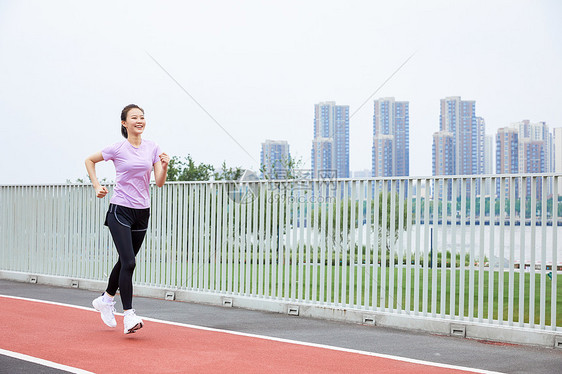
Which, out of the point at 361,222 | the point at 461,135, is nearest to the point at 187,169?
the point at 461,135

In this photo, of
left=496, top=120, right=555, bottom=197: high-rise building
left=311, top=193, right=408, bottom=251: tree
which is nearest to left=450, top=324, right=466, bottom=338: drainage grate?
left=311, top=193, right=408, bottom=251: tree

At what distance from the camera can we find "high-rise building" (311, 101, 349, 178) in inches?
1833

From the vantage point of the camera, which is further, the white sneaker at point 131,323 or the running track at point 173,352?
the white sneaker at point 131,323

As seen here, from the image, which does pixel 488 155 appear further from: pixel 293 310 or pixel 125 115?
pixel 125 115

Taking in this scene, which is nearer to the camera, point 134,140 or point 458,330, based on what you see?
point 134,140

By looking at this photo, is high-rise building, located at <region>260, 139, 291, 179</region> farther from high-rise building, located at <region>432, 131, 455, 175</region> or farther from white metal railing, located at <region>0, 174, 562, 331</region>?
white metal railing, located at <region>0, 174, 562, 331</region>

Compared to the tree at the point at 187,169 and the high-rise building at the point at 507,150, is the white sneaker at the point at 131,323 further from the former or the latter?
the high-rise building at the point at 507,150

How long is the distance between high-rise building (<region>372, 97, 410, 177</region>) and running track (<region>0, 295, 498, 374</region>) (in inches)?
1438

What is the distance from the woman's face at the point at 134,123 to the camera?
246 inches

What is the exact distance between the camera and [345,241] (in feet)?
26.1

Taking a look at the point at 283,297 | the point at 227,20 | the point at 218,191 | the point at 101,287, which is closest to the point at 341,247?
the point at 283,297

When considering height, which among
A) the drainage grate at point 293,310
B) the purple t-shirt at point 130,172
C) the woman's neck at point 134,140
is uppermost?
the woman's neck at point 134,140

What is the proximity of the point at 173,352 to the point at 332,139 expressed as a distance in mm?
46054

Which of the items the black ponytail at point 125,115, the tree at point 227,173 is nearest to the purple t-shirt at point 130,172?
the black ponytail at point 125,115
